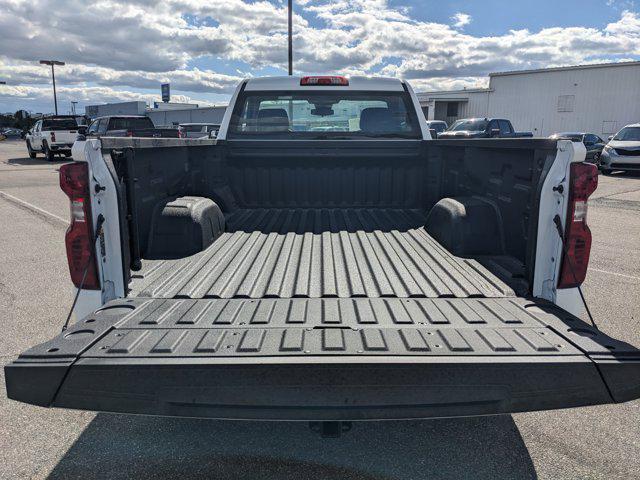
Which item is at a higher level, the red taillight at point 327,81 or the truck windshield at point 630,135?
the red taillight at point 327,81

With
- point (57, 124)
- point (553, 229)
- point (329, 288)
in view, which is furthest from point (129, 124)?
point (553, 229)

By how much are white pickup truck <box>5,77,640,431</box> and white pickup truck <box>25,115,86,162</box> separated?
79.6 feet

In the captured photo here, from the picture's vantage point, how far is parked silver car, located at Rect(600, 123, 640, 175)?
1802cm

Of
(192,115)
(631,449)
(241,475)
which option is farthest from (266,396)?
(192,115)

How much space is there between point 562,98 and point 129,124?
28.5 m

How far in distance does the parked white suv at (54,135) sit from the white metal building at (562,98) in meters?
28.9

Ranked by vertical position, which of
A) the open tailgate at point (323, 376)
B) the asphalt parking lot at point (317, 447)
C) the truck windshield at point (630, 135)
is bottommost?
the asphalt parking lot at point (317, 447)

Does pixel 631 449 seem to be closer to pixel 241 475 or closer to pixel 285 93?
pixel 241 475

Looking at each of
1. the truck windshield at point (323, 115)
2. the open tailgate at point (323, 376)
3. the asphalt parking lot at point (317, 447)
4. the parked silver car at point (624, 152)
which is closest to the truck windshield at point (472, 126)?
the parked silver car at point (624, 152)

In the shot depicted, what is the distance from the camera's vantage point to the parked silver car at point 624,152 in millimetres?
18016

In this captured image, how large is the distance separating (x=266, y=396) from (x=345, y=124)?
13.0 ft

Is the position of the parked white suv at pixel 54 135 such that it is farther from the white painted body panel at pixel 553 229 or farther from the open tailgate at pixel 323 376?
the white painted body panel at pixel 553 229

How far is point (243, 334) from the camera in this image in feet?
7.50

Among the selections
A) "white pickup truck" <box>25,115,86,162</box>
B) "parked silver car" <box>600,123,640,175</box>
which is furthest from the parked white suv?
"parked silver car" <box>600,123,640,175</box>
